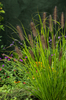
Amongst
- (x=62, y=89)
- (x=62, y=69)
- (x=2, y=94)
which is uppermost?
(x=62, y=69)

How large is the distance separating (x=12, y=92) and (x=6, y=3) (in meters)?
3.02

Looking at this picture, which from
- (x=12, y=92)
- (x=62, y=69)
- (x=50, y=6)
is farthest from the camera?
(x=50, y=6)

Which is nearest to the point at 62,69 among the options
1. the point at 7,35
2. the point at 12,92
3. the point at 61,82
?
the point at 61,82

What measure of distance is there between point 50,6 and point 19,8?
0.97 metres

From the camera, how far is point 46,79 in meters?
→ 1.29

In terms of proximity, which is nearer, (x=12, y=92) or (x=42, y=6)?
(x=12, y=92)

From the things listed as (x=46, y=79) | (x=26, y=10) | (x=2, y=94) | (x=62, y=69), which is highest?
Result: (x=26, y=10)

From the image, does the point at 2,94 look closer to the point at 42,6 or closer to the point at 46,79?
the point at 46,79

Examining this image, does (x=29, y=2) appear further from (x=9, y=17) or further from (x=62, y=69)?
(x=62, y=69)

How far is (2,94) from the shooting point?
1580 mm

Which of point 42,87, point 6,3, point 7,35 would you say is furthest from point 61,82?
point 6,3

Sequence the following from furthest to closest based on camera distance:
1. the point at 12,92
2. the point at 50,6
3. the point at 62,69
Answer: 1. the point at 50,6
2. the point at 12,92
3. the point at 62,69

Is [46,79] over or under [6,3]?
under

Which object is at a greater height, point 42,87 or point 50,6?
point 50,6
